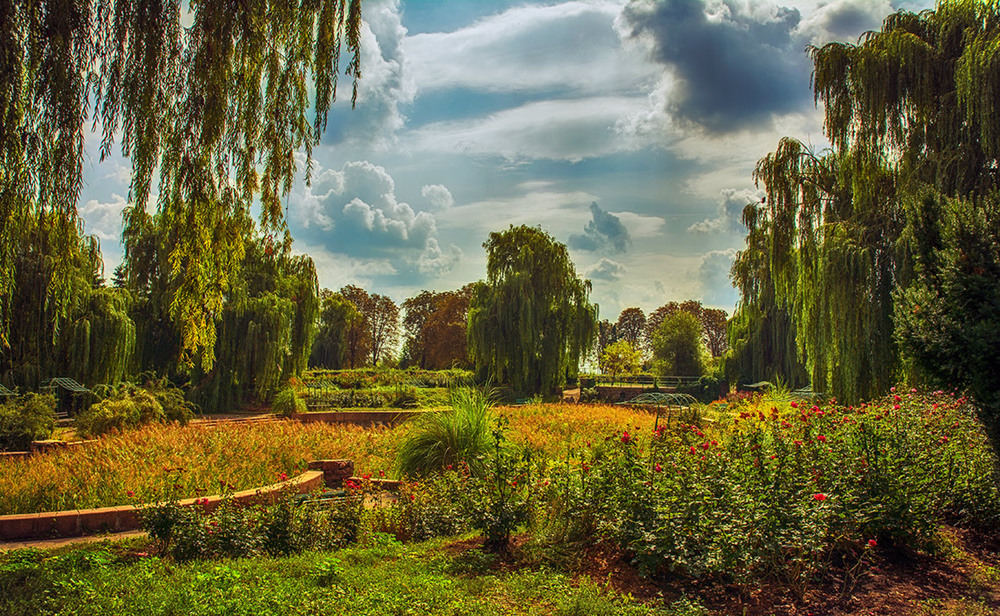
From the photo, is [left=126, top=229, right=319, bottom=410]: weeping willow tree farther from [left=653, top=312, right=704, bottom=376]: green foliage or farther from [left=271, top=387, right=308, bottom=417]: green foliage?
[left=653, top=312, right=704, bottom=376]: green foliage

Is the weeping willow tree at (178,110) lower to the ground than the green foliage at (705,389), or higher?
higher

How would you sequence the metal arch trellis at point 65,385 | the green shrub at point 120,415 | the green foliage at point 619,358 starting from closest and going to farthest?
1. the green shrub at point 120,415
2. the metal arch trellis at point 65,385
3. the green foliage at point 619,358

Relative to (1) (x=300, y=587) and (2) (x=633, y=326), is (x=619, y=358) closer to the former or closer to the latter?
(2) (x=633, y=326)

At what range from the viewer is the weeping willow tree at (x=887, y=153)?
10.1 metres

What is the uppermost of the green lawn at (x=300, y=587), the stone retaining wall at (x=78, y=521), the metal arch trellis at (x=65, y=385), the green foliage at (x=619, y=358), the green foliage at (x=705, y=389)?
the green foliage at (x=619, y=358)

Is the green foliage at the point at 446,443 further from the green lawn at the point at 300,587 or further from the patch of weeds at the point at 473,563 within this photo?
the green lawn at the point at 300,587

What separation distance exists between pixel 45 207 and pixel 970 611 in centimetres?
668

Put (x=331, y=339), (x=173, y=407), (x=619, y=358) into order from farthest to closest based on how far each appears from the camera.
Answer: (x=331, y=339) → (x=619, y=358) → (x=173, y=407)

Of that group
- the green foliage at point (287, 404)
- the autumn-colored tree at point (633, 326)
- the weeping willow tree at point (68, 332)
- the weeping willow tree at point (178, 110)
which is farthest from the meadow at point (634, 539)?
the autumn-colored tree at point (633, 326)

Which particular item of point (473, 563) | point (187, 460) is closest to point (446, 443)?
point (187, 460)

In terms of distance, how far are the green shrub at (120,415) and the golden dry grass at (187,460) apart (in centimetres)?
92

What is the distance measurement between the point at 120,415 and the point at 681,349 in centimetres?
3375

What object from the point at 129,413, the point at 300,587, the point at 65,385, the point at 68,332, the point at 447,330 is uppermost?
the point at 447,330

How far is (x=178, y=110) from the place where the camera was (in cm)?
481
